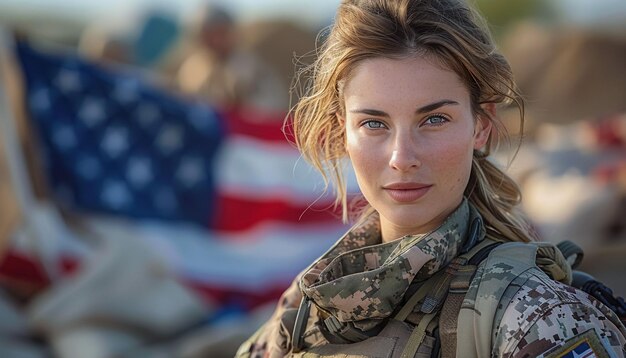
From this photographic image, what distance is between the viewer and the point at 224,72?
28.2 feet

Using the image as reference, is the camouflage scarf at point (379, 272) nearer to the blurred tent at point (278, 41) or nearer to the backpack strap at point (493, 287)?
the backpack strap at point (493, 287)

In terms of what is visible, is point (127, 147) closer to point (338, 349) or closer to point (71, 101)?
point (71, 101)

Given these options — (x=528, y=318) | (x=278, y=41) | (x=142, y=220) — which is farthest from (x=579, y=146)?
(x=528, y=318)

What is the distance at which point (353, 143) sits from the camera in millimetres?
1996

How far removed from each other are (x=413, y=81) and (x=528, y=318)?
19.5 inches

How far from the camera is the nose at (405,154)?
1893 millimetres

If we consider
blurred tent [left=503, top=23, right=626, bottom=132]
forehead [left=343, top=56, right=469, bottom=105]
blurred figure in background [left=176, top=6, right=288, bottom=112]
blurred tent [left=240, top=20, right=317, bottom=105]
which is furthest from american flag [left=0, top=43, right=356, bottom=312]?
forehead [left=343, top=56, right=469, bottom=105]

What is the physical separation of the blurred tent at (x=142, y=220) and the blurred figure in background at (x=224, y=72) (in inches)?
52.2

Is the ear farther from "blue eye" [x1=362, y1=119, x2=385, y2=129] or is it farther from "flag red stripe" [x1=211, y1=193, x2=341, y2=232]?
"flag red stripe" [x1=211, y1=193, x2=341, y2=232]

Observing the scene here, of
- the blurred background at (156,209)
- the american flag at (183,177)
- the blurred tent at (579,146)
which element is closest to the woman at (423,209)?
the blurred tent at (579,146)

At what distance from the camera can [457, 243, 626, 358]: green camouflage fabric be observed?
5.57ft

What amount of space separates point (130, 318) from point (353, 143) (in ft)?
13.0

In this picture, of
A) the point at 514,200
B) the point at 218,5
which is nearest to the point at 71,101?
the point at 218,5

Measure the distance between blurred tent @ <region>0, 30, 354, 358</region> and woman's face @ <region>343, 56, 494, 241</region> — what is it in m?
3.62
